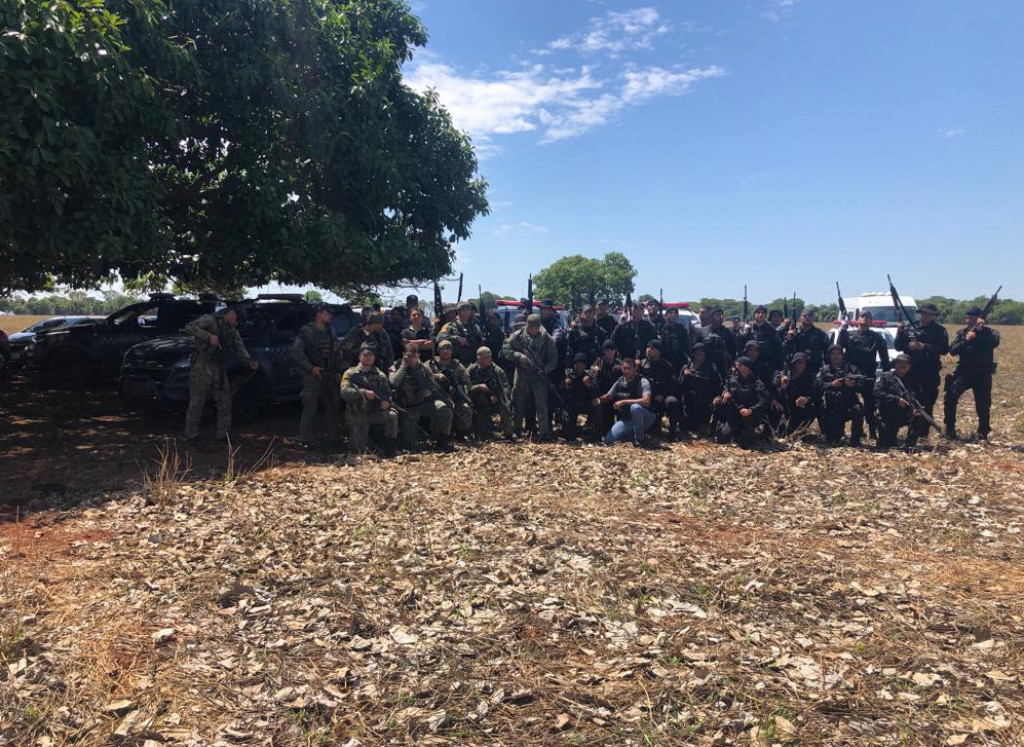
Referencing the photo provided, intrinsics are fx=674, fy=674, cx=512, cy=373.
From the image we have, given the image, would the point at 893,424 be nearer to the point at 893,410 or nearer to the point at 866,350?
the point at 893,410

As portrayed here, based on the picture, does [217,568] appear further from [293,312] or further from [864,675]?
[293,312]

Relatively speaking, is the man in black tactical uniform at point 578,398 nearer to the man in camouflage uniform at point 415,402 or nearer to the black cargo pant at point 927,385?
the man in camouflage uniform at point 415,402

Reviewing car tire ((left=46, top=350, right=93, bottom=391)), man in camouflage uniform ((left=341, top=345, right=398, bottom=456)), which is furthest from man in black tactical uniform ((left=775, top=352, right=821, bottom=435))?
car tire ((left=46, top=350, right=93, bottom=391))

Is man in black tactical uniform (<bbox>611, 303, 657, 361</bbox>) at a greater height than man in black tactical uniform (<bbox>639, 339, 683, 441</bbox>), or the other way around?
man in black tactical uniform (<bbox>611, 303, 657, 361</bbox>)

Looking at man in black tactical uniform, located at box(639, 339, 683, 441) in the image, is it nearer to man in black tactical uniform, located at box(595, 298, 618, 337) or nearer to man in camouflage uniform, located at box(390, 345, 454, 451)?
man in black tactical uniform, located at box(595, 298, 618, 337)

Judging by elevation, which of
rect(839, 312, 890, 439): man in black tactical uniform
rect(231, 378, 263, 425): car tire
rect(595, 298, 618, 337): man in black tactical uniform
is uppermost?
rect(595, 298, 618, 337): man in black tactical uniform

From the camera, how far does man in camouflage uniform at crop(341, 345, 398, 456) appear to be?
8.33 meters

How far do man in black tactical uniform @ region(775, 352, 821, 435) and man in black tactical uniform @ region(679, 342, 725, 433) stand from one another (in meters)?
0.91

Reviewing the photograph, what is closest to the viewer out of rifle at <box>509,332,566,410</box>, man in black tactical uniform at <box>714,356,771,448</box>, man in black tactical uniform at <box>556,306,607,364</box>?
man in black tactical uniform at <box>714,356,771,448</box>

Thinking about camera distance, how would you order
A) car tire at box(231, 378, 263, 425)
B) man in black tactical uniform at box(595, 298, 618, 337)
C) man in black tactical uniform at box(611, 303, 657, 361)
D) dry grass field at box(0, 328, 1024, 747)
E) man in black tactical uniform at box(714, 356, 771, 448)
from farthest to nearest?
man in black tactical uniform at box(595, 298, 618, 337)
man in black tactical uniform at box(611, 303, 657, 361)
car tire at box(231, 378, 263, 425)
man in black tactical uniform at box(714, 356, 771, 448)
dry grass field at box(0, 328, 1024, 747)

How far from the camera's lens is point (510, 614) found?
13.6 feet

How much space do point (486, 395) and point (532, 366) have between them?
768 mm

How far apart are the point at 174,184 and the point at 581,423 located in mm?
7062

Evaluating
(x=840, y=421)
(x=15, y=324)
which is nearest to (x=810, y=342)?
(x=840, y=421)
